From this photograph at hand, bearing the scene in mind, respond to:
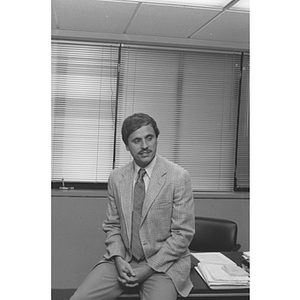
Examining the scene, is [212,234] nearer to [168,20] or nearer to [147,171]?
[147,171]

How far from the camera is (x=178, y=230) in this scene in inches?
55.3

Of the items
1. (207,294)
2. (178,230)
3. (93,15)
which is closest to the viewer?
(207,294)

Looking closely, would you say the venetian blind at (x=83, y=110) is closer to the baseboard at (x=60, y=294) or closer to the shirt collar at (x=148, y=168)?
the shirt collar at (x=148, y=168)

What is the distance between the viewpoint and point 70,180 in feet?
5.26

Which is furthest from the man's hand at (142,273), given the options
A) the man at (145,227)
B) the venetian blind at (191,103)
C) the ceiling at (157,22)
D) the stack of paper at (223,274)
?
the ceiling at (157,22)

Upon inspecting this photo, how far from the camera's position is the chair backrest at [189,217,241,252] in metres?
1.98

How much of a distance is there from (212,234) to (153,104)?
0.80 metres

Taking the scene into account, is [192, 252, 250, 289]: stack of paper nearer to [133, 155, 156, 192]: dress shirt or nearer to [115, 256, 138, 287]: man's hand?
[115, 256, 138, 287]: man's hand

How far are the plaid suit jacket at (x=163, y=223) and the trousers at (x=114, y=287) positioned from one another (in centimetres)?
4

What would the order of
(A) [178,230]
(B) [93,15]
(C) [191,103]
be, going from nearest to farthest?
(A) [178,230] → (B) [93,15] → (C) [191,103]

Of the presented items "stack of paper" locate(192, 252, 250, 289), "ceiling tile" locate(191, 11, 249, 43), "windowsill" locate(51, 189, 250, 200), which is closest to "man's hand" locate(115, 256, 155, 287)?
"stack of paper" locate(192, 252, 250, 289)

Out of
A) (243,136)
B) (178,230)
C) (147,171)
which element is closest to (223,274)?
(178,230)

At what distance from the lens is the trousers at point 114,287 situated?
51.0 inches
